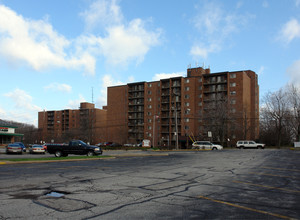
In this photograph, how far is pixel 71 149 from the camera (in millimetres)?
25359

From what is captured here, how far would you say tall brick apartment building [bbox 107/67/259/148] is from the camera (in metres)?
66.6

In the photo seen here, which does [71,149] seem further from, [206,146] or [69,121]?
[69,121]

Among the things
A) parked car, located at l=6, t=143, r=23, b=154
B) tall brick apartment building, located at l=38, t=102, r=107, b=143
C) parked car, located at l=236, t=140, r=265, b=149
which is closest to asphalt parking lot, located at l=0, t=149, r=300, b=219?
parked car, located at l=6, t=143, r=23, b=154

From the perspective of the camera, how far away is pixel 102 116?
461 feet

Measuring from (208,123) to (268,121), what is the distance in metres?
17.3

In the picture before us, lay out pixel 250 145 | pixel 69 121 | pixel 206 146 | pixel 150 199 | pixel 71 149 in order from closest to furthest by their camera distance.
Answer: pixel 150 199 → pixel 71 149 → pixel 206 146 → pixel 250 145 → pixel 69 121

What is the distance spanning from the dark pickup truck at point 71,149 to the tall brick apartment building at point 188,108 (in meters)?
41.7

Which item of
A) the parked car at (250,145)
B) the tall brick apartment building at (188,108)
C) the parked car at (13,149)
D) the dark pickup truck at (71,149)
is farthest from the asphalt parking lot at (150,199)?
the tall brick apartment building at (188,108)

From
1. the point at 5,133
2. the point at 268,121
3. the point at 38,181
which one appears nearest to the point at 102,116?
the point at 5,133

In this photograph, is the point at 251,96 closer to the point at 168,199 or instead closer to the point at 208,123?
the point at 208,123

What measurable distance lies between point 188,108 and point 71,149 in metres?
65.5

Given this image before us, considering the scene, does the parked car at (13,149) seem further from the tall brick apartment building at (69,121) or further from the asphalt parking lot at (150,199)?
the tall brick apartment building at (69,121)

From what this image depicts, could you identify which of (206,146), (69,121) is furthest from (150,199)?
(69,121)

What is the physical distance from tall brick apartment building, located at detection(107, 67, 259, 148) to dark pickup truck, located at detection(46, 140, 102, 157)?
41.7 metres
